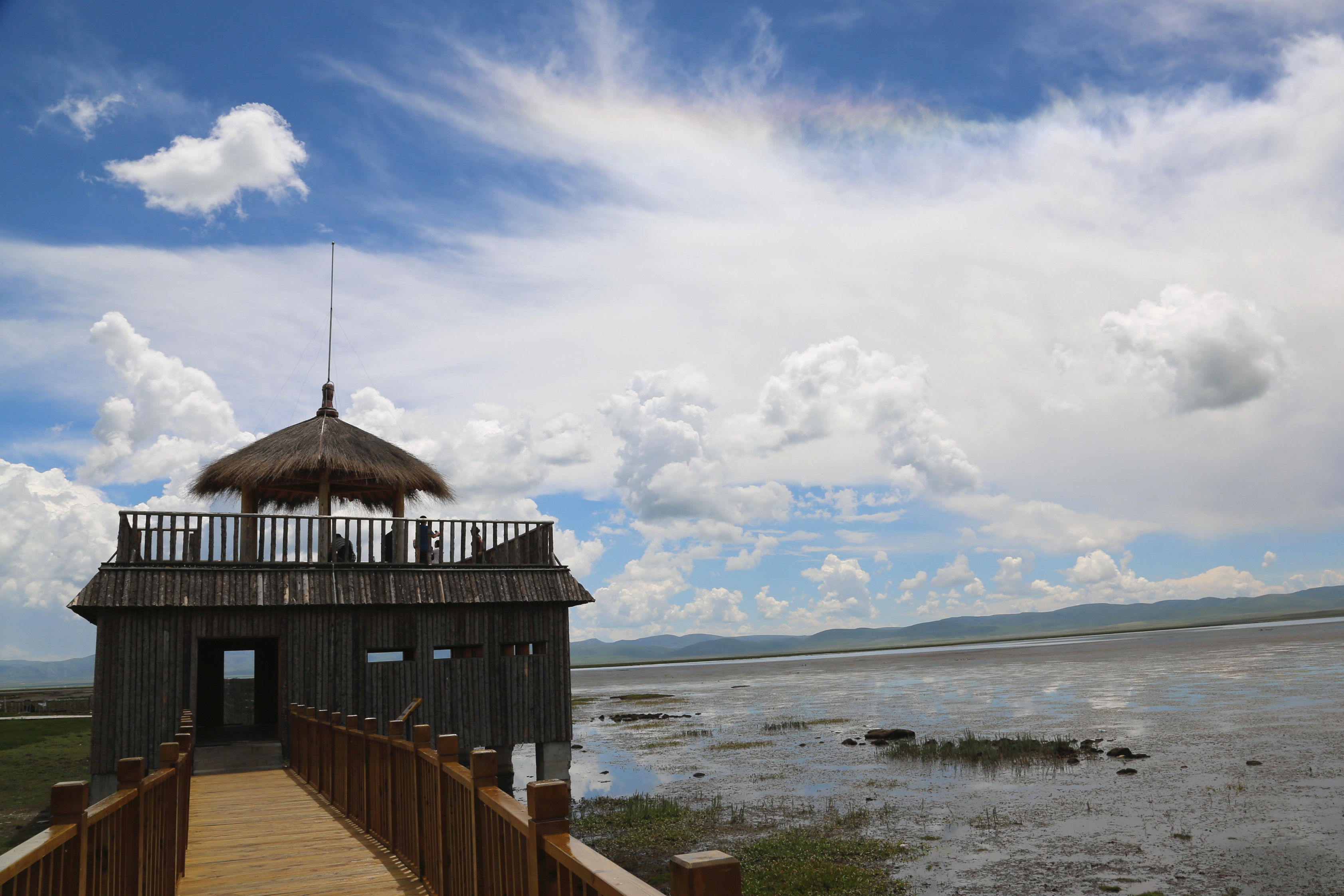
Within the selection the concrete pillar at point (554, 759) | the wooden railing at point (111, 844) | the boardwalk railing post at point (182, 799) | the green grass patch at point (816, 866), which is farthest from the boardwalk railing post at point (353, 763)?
the concrete pillar at point (554, 759)

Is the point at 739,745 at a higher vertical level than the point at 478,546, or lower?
lower

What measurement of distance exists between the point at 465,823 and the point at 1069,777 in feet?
74.1

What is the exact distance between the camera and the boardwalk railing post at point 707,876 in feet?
8.46

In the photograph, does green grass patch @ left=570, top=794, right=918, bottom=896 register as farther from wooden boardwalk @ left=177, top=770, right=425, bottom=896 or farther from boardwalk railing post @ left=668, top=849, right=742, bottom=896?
boardwalk railing post @ left=668, top=849, right=742, bottom=896

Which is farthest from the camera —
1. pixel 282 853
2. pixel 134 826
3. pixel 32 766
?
pixel 32 766

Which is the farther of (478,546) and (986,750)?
(986,750)

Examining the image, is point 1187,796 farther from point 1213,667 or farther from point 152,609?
point 1213,667

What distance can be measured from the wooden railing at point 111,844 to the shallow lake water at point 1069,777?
11472 millimetres

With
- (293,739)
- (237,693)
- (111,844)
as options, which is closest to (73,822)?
(111,844)

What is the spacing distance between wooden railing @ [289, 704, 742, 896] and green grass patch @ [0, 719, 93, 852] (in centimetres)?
512

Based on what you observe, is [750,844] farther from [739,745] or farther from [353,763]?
[739,745]

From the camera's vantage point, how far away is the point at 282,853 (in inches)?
362

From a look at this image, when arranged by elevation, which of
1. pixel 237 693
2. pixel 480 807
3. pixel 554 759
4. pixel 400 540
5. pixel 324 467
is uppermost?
pixel 324 467

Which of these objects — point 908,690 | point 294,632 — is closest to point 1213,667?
point 908,690
